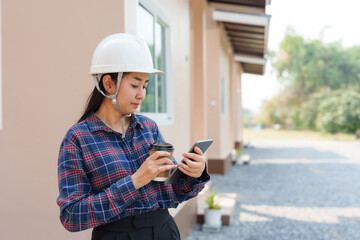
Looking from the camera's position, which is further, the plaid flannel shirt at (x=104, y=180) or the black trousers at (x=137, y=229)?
the black trousers at (x=137, y=229)

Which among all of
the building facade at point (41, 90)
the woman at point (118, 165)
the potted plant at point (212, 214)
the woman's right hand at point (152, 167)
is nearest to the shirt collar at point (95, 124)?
the woman at point (118, 165)

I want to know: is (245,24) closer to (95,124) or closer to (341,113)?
(95,124)

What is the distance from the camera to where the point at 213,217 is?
5105 millimetres

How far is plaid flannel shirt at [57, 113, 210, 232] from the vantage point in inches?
58.6

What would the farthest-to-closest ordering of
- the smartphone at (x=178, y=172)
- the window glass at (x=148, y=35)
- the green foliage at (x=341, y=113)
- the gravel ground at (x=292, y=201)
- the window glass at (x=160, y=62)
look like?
the green foliage at (x=341, y=113) → the gravel ground at (x=292, y=201) → the window glass at (x=160, y=62) → the window glass at (x=148, y=35) → the smartphone at (x=178, y=172)

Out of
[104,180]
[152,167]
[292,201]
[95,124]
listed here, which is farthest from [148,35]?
[292,201]

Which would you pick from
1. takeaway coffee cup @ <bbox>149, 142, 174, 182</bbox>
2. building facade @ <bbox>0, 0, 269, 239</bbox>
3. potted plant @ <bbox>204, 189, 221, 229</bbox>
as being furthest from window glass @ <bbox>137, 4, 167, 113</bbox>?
takeaway coffee cup @ <bbox>149, 142, 174, 182</bbox>

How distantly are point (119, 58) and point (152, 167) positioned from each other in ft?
1.50

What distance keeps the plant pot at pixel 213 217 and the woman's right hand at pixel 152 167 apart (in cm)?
374

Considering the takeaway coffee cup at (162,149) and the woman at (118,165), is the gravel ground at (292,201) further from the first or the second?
the takeaway coffee cup at (162,149)

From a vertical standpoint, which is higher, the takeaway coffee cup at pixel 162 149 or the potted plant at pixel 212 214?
the takeaway coffee cup at pixel 162 149

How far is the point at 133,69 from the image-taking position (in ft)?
5.31

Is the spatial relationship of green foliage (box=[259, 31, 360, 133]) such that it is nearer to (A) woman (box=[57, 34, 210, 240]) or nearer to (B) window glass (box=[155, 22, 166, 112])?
(B) window glass (box=[155, 22, 166, 112])

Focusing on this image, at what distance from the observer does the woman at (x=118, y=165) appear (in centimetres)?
149
